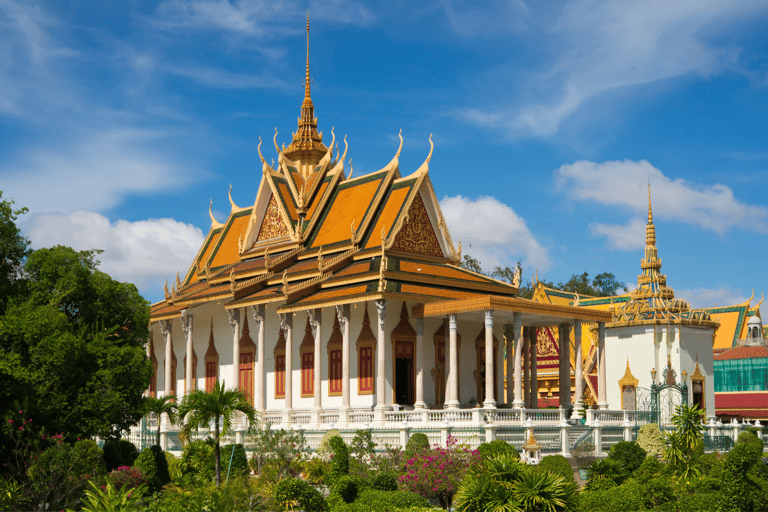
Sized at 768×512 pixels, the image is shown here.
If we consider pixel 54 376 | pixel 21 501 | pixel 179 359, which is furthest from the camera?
pixel 179 359

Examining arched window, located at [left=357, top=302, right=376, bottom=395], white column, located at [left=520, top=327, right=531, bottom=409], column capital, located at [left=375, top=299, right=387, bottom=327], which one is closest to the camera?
column capital, located at [left=375, top=299, right=387, bottom=327]

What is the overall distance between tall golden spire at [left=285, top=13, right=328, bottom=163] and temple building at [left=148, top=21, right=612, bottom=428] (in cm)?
141

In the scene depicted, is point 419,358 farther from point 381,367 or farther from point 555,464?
point 555,464

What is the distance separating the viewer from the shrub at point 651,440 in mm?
25734

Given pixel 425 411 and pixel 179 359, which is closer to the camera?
pixel 425 411

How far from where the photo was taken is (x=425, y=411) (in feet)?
84.6

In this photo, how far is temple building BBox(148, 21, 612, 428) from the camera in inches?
1142

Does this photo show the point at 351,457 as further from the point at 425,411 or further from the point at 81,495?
the point at 81,495

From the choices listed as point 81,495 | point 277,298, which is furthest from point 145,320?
point 277,298

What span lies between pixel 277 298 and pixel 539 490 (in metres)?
17.5

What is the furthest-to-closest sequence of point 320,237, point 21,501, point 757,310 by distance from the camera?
point 757,310, point 320,237, point 21,501

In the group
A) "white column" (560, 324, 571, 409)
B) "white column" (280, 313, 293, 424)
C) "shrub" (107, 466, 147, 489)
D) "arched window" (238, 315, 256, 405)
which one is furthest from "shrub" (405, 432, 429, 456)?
"arched window" (238, 315, 256, 405)

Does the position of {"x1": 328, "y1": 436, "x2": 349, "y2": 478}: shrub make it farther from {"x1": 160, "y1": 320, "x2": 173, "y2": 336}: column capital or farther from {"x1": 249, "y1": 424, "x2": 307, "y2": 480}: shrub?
{"x1": 160, "y1": 320, "x2": 173, "y2": 336}: column capital

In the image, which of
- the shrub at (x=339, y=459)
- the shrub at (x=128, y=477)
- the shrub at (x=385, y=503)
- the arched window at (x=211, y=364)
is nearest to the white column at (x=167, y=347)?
the arched window at (x=211, y=364)
